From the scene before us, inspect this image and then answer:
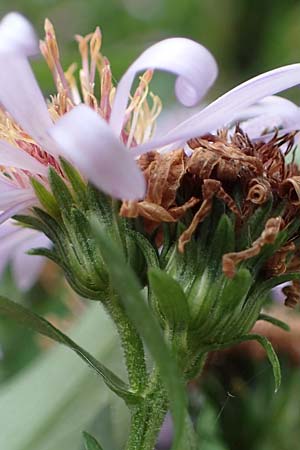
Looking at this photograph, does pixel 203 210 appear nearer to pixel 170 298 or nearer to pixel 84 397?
pixel 170 298

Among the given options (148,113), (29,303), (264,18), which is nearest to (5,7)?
(264,18)

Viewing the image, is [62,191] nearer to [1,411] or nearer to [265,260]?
[265,260]

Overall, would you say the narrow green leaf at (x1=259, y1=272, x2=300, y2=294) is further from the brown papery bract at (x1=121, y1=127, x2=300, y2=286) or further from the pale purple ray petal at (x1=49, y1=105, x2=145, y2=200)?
the pale purple ray petal at (x1=49, y1=105, x2=145, y2=200)

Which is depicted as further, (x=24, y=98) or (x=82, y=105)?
(x=24, y=98)

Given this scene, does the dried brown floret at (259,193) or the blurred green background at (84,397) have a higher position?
the dried brown floret at (259,193)

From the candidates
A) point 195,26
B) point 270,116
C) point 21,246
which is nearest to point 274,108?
point 270,116

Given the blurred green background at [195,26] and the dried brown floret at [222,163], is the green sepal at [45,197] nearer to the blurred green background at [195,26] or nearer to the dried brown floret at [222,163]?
the dried brown floret at [222,163]

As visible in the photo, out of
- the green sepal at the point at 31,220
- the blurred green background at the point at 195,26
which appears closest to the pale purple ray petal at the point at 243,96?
the green sepal at the point at 31,220
